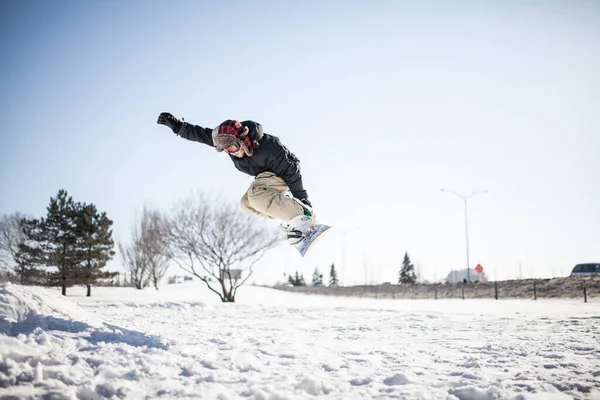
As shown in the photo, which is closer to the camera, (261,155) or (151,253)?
(261,155)

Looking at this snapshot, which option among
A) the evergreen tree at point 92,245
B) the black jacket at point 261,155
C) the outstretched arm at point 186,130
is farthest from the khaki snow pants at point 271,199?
the evergreen tree at point 92,245

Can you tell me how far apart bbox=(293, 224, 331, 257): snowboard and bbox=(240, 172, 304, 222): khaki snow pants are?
0.42 metres

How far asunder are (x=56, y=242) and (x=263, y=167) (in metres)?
23.5

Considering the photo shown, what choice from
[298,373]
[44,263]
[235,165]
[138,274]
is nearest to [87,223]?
[44,263]

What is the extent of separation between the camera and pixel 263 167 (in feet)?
16.9

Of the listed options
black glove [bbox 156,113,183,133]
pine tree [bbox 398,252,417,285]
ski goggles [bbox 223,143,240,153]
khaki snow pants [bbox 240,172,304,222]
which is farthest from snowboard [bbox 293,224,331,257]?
pine tree [bbox 398,252,417,285]

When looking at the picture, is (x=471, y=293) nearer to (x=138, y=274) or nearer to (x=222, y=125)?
(x=222, y=125)

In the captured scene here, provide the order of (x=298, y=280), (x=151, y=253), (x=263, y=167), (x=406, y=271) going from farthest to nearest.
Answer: (x=298, y=280) → (x=406, y=271) → (x=151, y=253) → (x=263, y=167)

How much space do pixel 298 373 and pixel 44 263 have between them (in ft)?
81.0

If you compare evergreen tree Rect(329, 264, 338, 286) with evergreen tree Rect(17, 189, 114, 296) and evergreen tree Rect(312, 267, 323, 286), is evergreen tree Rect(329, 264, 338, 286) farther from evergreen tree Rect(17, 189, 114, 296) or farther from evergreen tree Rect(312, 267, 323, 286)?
evergreen tree Rect(17, 189, 114, 296)

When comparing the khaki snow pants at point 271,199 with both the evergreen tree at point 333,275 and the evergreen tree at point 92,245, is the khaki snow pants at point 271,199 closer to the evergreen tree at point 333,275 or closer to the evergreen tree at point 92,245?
the evergreen tree at point 92,245

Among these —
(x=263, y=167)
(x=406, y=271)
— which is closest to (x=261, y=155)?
(x=263, y=167)

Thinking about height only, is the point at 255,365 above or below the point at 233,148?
below

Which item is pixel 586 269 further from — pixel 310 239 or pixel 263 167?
pixel 263 167
